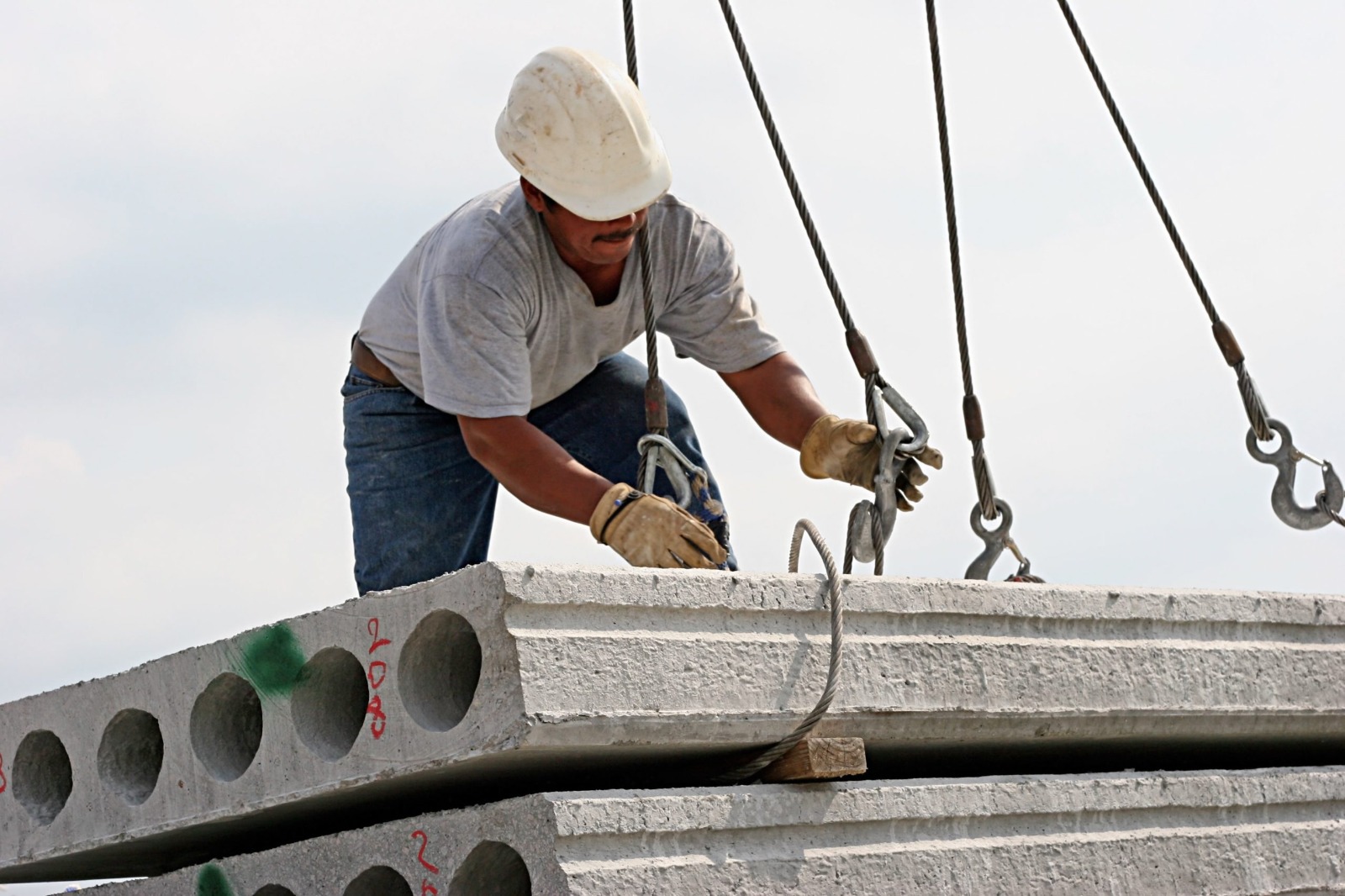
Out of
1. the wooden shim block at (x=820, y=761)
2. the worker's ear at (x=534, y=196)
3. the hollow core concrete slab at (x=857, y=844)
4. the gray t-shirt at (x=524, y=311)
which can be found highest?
the worker's ear at (x=534, y=196)

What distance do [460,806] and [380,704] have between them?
1.37 ft

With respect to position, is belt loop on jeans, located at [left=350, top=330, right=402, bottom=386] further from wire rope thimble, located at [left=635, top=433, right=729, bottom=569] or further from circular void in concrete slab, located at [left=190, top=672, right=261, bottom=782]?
circular void in concrete slab, located at [left=190, top=672, right=261, bottom=782]

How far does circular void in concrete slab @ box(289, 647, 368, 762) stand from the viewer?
8.36ft

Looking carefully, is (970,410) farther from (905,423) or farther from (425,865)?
(425,865)

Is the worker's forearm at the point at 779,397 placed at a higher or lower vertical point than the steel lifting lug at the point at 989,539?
higher

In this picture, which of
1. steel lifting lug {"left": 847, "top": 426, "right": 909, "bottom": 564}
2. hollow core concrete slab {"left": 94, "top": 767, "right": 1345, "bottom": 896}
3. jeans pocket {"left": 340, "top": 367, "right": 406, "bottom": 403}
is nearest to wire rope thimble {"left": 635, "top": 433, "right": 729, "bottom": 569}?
steel lifting lug {"left": 847, "top": 426, "right": 909, "bottom": 564}

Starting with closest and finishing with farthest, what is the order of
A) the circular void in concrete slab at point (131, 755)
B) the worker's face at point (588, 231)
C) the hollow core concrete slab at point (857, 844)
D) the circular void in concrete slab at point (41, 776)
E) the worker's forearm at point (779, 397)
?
the hollow core concrete slab at point (857, 844)
the circular void in concrete slab at point (131, 755)
the circular void in concrete slab at point (41, 776)
the worker's face at point (588, 231)
the worker's forearm at point (779, 397)

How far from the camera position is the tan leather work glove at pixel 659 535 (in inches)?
123

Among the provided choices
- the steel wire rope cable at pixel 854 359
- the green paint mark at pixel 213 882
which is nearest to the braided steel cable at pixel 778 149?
the steel wire rope cable at pixel 854 359

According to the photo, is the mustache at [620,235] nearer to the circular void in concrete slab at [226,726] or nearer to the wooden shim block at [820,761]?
the circular void in concrete slab at [226,726]

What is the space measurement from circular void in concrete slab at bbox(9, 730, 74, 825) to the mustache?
155 centimetres

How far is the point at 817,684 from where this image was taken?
257 cm

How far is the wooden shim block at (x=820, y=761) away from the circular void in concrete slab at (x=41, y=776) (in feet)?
4.63

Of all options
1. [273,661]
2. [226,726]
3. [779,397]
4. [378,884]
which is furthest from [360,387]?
[378,884]
